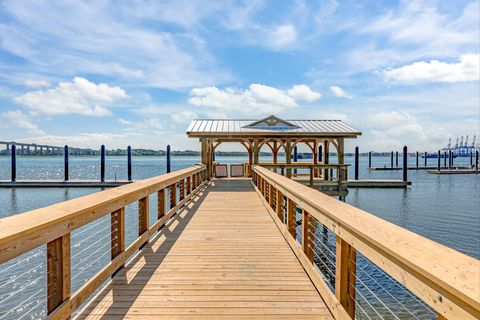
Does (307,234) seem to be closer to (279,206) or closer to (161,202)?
(279,206)

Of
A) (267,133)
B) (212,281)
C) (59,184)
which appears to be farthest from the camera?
(59,184)

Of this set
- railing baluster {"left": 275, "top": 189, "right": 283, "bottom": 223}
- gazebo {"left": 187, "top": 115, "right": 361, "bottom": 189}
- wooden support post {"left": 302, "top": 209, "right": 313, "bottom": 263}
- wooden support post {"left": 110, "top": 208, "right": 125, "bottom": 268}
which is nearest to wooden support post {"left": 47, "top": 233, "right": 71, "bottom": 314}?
wooden support post {"left": 110, "top": 208, "right": 125, "bottom": 268}

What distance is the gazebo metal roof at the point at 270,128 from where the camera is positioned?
543 inches

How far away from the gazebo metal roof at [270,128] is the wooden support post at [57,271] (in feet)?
37.3

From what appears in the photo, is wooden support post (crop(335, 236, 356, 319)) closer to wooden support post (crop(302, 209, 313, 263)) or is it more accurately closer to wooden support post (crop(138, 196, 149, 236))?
wooden support post (crop(302, 209, 313, 263))

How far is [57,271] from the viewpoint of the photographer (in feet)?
7.07

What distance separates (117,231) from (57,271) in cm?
129

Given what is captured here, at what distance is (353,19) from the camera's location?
30.8ft

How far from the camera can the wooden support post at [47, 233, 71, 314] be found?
2.13m

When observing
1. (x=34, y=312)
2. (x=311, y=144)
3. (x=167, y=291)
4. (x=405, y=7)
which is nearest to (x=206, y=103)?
(x=311, y=144)

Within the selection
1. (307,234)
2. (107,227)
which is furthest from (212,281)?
(107,227)

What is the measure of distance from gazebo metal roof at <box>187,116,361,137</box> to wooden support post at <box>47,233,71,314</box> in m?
11.4

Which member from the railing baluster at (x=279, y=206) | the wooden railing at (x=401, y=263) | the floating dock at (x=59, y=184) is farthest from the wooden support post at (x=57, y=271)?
the floating dock at (x=59, y=184)

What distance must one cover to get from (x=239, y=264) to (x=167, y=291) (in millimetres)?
1017
